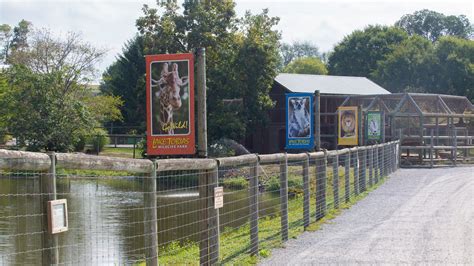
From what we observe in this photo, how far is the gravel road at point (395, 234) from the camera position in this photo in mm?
10070

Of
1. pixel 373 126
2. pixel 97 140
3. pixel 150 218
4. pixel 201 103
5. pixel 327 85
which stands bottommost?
pixel 150 218

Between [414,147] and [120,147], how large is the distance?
92.2ft

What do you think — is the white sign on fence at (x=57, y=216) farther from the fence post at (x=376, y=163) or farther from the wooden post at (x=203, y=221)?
the fence post at (x=376, y=163)

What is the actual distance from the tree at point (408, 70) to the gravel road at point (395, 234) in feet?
175

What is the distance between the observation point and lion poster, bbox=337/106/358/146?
92.4 ft

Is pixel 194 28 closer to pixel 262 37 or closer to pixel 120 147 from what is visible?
pixel 262 37

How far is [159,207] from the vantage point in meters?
10.2

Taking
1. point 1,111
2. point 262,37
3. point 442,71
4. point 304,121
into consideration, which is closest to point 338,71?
point 442,71

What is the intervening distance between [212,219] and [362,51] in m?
75.9

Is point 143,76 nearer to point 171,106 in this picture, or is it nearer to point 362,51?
point 171,106

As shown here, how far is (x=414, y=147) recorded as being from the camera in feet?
111

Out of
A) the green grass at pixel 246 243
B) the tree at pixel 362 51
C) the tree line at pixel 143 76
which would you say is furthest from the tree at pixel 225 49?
the tree at pixel 362 51

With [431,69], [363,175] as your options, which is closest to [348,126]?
[363,175]

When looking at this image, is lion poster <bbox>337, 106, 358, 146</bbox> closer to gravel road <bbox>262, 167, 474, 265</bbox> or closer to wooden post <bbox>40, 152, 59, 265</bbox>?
gravel road <bbox>262, 167, 474, 265</bbox>
